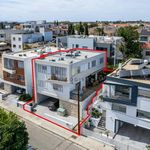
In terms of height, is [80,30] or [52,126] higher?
[80,30]

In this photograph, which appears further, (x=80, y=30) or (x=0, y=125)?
(x=80, y=30)

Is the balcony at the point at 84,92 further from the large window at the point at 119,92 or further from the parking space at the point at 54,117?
the large window at the point at 119,92

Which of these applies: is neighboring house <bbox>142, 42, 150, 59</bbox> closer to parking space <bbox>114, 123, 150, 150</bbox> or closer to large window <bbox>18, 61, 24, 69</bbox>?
parking space <bbox>114, 123, 150, 150</bbox>

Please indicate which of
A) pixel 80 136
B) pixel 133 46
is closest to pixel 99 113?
pixel 80 136

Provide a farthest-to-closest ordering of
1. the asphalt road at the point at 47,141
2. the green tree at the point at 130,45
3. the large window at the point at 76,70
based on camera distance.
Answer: the green tree at the point at 130,45 → the large window at the point at 76,70 → the asphalt road at the point at 47,141

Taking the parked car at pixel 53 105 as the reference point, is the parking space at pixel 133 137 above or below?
below

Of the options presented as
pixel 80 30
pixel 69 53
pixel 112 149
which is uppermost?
pixel 80 30

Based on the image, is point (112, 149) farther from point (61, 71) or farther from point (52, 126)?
point (61, 71)

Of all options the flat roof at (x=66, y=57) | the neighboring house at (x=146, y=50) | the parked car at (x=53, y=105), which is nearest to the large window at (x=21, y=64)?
the flat roof at (x=66, y=57)
